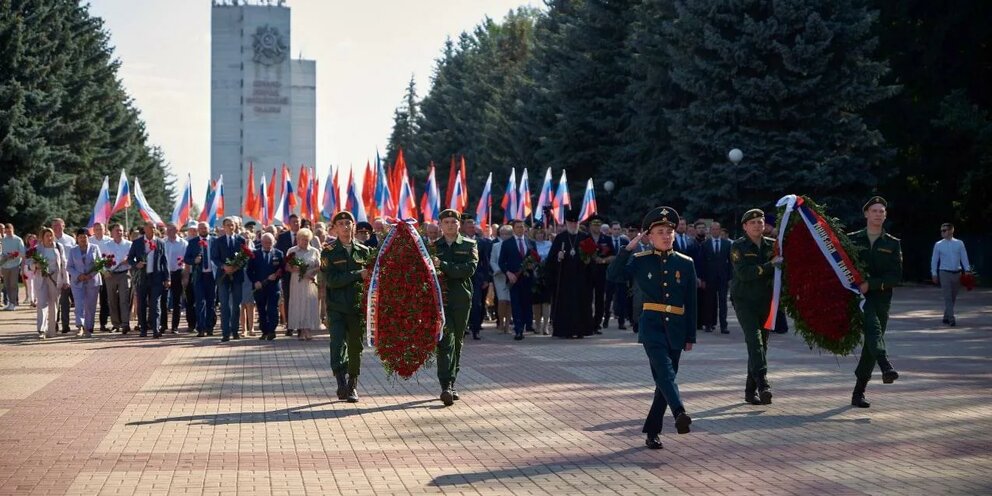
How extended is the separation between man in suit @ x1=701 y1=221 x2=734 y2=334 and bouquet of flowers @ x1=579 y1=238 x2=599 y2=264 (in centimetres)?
238

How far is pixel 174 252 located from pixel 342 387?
10.9 metres

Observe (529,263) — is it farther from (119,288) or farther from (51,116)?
(51,116)

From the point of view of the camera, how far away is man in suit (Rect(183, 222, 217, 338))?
22.2 meters

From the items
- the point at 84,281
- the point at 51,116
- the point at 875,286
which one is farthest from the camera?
the point at 51,116

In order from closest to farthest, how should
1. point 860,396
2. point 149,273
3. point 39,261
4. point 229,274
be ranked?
point 860,396
point 229,274
point 39,261
point 149,273

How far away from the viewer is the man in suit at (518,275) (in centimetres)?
2175

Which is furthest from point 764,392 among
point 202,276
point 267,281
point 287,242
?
point 202,276

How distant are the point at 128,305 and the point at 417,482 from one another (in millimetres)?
15886

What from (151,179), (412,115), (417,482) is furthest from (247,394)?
(412,115)

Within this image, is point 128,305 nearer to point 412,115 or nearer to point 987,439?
point 987,439

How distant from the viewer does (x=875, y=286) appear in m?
12.3

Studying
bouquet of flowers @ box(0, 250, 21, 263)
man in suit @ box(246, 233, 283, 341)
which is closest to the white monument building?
bouquet of flowers @ box(0, 250, 21, 263)

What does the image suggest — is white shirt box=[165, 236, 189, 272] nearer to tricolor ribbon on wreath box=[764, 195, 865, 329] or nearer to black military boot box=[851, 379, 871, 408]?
tricolor ribbon on wreath box=[764, 195, 865, 329]

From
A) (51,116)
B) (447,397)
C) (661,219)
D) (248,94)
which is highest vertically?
(248,94)
